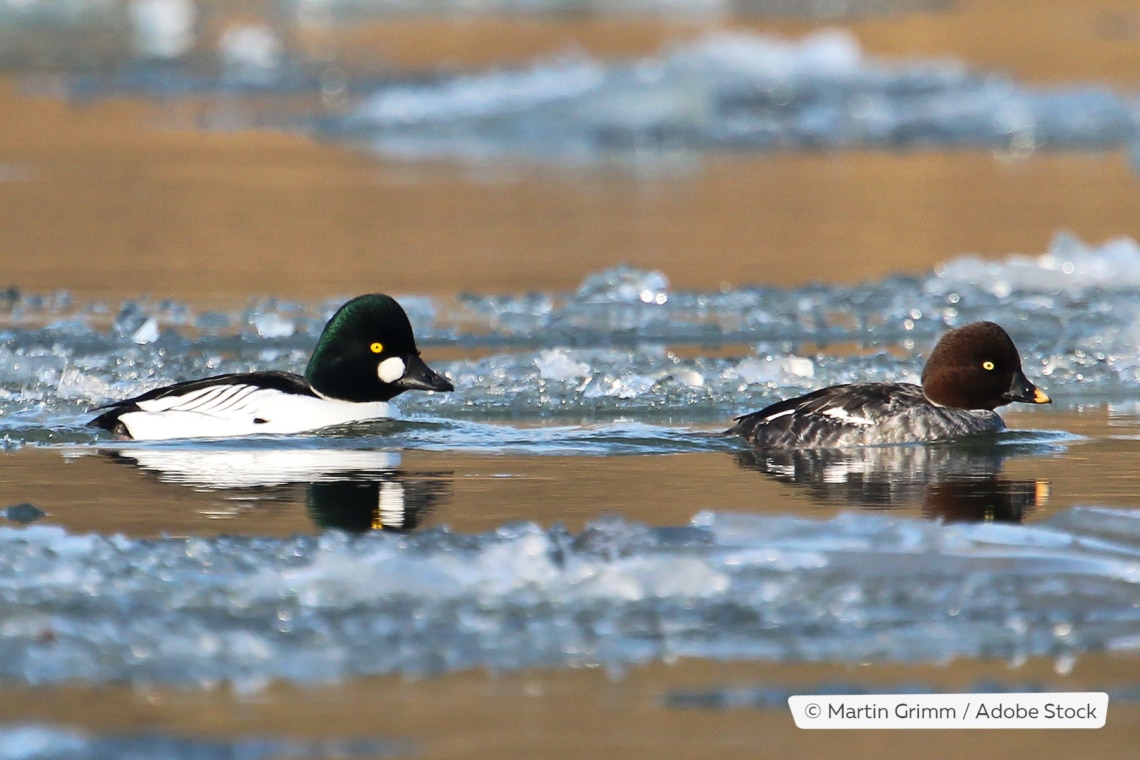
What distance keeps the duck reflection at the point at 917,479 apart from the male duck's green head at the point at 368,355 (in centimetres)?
152

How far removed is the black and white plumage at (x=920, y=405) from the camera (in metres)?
7.98

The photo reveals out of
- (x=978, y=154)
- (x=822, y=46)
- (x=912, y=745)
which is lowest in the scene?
(x=912, y=745)

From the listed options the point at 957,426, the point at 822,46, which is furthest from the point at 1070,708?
the point at 822,46

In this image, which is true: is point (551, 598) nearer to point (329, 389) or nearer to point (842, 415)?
point (842, 415)

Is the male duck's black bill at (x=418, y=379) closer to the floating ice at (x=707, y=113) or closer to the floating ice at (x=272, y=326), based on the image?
the floating ice at (x=272, y=326)

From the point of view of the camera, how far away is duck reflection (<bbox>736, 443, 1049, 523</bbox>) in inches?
268

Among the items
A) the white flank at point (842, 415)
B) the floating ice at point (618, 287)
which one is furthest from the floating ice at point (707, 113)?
the white flank at point (842, 415)

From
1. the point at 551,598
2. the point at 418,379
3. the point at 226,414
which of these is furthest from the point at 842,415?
the point at 551,598

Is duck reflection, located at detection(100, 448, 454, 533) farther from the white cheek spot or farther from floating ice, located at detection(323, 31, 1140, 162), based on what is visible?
floating ice, located at detection(323, 31, 1140, 162)

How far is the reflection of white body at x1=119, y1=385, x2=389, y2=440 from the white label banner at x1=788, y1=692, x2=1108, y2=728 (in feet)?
13.0

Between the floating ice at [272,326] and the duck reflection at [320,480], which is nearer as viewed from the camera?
the duck reflection at [320,480]

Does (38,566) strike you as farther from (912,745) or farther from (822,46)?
(822,46)

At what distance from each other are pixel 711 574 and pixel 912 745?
1.26 metres

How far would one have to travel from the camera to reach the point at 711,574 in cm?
562
